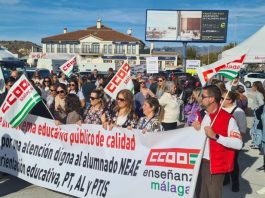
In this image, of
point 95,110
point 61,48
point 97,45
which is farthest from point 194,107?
point 61,48

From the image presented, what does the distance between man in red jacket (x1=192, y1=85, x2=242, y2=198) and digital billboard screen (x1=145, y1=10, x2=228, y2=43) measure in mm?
32780

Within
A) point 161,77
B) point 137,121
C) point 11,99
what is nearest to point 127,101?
point 137,121

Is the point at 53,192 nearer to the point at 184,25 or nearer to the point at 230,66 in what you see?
the point at 230,66

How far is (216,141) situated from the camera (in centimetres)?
414

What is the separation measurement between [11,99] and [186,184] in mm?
2930

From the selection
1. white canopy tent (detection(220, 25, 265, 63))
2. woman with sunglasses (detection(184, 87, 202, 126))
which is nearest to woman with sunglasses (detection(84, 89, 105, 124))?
woman with sunglasses (detection(184, 87, 202, 126))

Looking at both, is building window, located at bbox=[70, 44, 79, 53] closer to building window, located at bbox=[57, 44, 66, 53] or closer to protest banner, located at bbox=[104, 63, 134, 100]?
building window, located at bbox=[57, 44, 66, 53]

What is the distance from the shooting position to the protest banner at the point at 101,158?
4.39 meters

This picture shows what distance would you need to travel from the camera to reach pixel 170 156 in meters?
4.48

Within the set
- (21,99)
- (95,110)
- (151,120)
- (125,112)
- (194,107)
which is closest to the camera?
(151,120)

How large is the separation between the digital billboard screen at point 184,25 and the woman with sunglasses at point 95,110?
31061 millimetres

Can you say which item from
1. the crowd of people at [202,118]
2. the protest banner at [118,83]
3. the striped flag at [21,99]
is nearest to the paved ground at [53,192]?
the crowd of people at [202,118]

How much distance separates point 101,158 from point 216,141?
167 centimetres

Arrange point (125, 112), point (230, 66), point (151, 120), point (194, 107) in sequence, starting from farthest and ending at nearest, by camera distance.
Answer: point (194, 107), point (125, 112), point (151, 120), point (230, 66)
